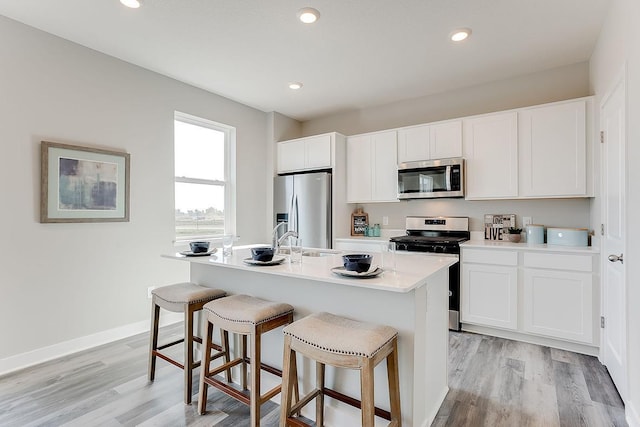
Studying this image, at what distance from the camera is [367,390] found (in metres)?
1.37

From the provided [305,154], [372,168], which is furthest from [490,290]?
[305,154]

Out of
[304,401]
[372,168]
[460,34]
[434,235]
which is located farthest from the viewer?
[372,168]

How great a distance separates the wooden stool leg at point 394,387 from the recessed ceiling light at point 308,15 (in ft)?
7.60

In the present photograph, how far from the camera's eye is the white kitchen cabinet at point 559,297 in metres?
2.79

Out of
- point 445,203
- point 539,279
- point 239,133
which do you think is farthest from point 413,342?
point 239,133

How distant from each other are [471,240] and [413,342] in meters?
2.50

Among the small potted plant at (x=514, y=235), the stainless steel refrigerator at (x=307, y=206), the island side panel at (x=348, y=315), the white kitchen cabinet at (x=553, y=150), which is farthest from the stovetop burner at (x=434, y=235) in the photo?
the island side panel at (x=348, y=315)

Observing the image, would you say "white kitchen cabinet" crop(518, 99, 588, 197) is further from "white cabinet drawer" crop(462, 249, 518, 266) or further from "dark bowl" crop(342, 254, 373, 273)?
"dark bowl" crop(342, 254, 373, 273)

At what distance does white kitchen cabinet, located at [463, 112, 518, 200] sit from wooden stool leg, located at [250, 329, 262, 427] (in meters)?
2.90

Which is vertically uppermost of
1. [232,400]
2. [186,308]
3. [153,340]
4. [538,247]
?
[538,247]

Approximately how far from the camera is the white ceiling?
239 centimetres

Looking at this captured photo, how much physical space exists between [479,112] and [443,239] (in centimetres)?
159

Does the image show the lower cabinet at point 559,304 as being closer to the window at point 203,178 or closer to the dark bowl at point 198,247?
the dark bowl at point 198,247

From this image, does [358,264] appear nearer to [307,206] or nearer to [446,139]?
[446,139]
